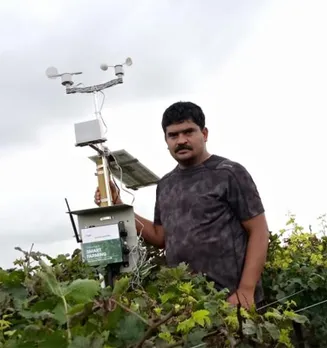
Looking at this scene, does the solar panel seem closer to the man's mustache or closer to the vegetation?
the man's mustache

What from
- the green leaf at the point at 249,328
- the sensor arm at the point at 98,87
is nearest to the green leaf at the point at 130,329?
the green leaf at the point at 249,328

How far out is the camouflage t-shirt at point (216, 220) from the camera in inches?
126

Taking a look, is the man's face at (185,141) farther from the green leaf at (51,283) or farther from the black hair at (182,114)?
the green leaf at (51,283)

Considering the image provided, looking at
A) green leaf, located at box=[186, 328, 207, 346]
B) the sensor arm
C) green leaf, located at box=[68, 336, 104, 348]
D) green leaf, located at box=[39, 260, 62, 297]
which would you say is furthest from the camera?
the sensor arm

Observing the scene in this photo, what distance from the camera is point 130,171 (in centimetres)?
382

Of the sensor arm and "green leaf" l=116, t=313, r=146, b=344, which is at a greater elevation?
the sensor arm

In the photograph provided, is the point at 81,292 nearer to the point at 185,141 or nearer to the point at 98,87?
the point at 185,141

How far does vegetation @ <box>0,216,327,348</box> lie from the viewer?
1.26 meters

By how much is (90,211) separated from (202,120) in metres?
0.70

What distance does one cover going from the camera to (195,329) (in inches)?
64.9

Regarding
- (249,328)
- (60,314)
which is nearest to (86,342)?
(60,314)

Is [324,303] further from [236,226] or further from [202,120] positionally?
[202,120]

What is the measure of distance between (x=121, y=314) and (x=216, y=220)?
190 cm

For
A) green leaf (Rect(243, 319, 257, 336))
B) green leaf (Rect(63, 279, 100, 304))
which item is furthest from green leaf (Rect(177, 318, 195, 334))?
green leaf (Rect(63, 279, 100, 304))
